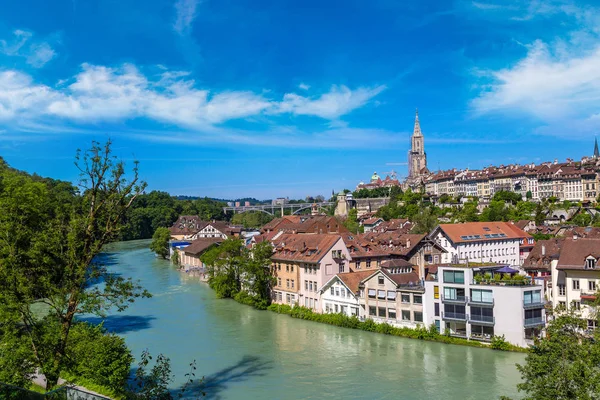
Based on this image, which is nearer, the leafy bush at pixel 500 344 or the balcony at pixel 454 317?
the leafy bush at pixel 500 344

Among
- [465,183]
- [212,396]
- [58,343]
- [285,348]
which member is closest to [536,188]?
[465,183]

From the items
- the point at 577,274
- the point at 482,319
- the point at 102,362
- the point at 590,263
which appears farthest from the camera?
the point at 577,274

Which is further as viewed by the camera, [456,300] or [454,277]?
[454,277]

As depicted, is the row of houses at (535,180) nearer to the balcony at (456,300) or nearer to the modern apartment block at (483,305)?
the modern apartment block at (483,305)

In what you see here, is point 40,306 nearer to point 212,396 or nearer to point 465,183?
point 212,396

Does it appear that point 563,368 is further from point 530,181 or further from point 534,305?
point 530,181

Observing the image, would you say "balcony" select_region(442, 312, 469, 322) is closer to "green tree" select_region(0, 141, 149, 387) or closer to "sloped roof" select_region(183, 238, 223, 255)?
"green tree" select_region(0, 141, 149, 387)

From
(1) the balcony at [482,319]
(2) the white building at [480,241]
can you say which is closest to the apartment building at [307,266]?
(1) the balcony at [482,319]

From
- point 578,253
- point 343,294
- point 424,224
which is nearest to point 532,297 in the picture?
point 578,253
